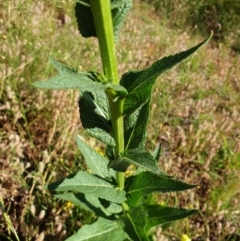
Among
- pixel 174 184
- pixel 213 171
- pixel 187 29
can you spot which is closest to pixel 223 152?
pixel 213 171

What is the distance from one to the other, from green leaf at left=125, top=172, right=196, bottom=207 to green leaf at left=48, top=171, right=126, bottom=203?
48 millimetres

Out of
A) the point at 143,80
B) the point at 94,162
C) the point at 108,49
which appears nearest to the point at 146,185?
the point at 94,162

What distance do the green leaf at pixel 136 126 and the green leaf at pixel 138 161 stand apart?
0.08 meters

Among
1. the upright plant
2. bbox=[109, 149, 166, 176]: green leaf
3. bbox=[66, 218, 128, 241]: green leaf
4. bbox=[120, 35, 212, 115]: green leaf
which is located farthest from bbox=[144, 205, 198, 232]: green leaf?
bbox=[120, 35, 212, 115]: green leaf

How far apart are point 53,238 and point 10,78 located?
1230mm

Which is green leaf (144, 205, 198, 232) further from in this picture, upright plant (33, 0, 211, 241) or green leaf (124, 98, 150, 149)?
green leaf (124, 98, 150, 149)

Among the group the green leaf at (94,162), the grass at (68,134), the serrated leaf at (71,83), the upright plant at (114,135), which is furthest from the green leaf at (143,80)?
the grass at (68,134)

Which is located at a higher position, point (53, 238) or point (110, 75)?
point (110, 75)

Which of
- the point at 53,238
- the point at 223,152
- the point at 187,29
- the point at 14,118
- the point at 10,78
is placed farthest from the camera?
the point at 187,29

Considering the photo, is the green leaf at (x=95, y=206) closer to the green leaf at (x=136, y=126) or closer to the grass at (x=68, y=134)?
the grass at (x=68, y=134)

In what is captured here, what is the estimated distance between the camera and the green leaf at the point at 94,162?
63.4 inches

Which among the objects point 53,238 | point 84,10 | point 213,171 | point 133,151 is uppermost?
point 84,10

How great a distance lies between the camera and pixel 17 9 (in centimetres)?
320

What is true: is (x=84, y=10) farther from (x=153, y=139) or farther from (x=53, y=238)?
(x=153, y=139)
